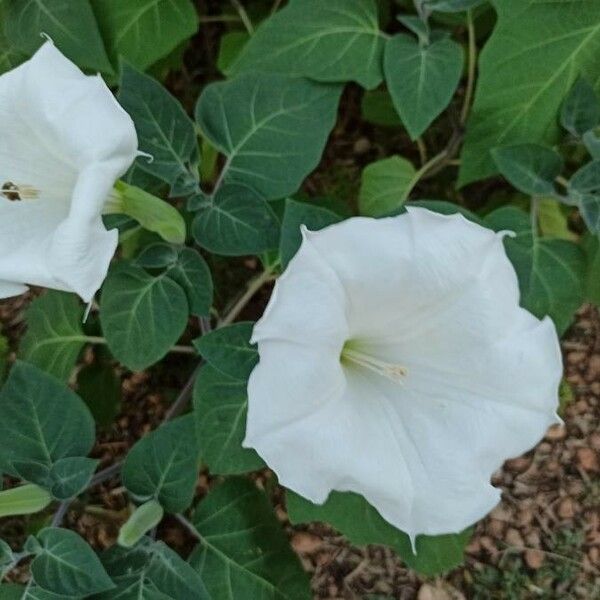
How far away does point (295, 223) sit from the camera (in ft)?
3.40

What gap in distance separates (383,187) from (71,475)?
67cm

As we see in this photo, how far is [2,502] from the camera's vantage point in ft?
3.63

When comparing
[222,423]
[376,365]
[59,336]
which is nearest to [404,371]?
[376,365]

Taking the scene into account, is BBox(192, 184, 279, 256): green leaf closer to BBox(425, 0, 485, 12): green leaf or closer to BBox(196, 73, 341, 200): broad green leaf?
BBox(196, 73, 341, 200): broad green leaf

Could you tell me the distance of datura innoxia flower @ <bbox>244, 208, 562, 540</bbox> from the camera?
815 millimetres

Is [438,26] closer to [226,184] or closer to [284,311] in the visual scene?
[226,184]

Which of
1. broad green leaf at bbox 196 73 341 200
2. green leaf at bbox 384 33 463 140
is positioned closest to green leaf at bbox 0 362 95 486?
broad green leaf at bbox 196 73 341 200

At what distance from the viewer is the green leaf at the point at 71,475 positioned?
3.76 feet

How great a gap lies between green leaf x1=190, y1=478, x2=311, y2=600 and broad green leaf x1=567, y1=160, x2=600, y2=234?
62 cm

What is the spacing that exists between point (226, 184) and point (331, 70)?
240mm

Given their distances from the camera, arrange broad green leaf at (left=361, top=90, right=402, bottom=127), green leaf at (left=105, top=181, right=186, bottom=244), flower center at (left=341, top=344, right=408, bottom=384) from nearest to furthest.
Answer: flower center at (left=341, top=344, right=408, bottom=384), green leaf at (left=105, top=181, right=186, bottom=244), broad green leaf at (left=361, top=90, right=402, bottom=127)

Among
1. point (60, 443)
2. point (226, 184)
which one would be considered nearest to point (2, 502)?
point (60, 443)

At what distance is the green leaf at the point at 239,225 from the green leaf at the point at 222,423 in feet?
0.57

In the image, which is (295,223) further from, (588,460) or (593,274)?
(588,460)
